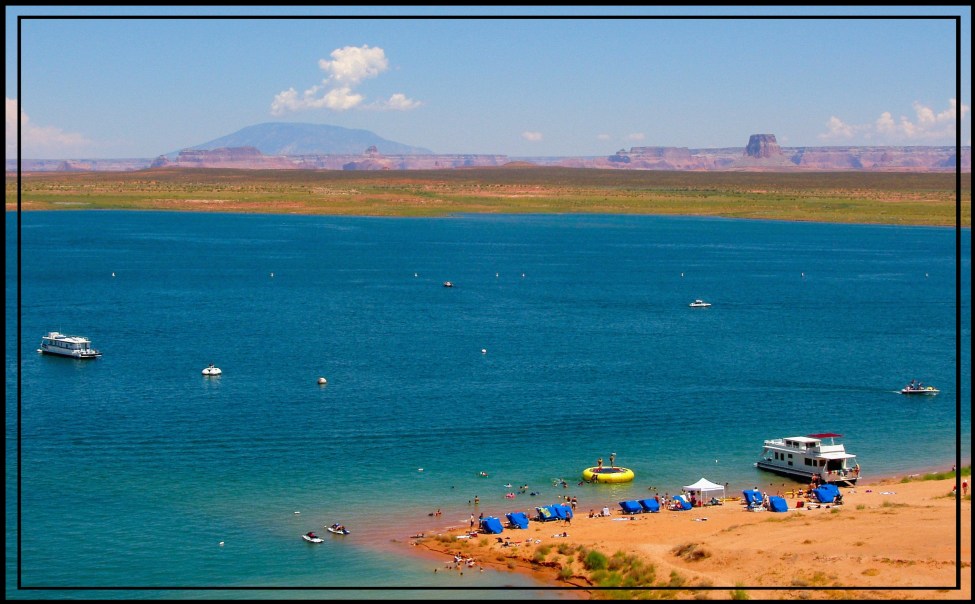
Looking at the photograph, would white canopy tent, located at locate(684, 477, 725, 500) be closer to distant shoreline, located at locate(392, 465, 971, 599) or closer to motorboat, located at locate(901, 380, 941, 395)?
distant shoreline, located at locate(392, 465, 971, 599)

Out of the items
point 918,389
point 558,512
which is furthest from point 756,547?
point 918,389

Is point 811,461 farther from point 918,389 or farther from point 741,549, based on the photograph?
point 918,389

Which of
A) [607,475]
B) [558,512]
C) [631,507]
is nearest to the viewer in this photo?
[558,512]

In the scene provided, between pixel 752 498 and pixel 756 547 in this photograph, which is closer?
pixel 756 547

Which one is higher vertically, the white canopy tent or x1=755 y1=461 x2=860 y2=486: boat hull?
the white canopy tent

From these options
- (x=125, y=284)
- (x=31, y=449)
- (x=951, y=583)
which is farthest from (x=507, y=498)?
(x=125, y=284)

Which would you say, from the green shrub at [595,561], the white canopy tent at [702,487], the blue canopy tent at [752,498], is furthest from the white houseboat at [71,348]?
the green shrub at [595,561]

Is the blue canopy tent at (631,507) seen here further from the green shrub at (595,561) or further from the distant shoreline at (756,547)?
the green shrub at (595,561)

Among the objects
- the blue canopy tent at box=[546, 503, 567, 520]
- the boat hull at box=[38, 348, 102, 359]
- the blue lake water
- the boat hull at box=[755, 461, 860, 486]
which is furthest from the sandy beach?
the boat hull at box=[38, 348, 102, 359]
